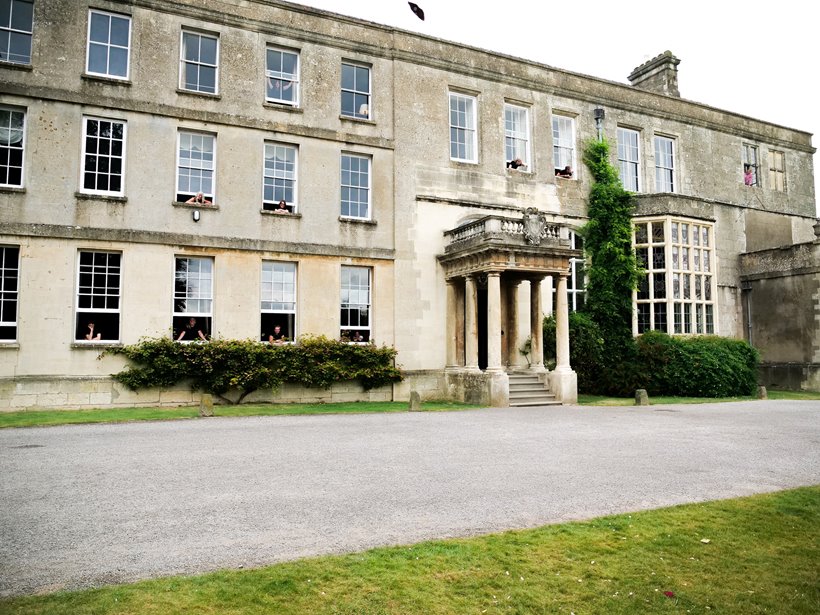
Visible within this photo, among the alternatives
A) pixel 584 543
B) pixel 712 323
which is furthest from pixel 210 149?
pixel 712 323

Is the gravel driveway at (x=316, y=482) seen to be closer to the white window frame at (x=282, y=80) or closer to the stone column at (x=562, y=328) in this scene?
the stone column at (x=562, y=328)

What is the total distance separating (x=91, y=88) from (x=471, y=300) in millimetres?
12355

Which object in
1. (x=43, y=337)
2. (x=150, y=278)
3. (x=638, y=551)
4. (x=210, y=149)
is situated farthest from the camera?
(x=210, y=149)

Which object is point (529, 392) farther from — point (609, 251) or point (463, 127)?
point (463, 127)

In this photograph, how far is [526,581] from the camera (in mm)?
4051

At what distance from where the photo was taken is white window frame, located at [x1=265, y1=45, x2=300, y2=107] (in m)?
19.0

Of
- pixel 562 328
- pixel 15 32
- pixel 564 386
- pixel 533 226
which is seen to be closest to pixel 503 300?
pixel 562 328

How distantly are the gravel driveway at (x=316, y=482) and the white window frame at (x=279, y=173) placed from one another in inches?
325

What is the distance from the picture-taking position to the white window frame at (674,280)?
75.1ft

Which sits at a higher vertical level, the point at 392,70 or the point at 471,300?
the point at 392,70

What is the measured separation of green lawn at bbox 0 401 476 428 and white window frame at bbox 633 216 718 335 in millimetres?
9278

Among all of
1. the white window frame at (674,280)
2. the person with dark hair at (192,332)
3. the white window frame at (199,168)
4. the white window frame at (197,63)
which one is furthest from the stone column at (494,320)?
the white window frame at (197,63)

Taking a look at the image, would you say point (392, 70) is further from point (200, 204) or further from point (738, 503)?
point (738, 503)

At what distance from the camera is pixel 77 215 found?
1622cm
